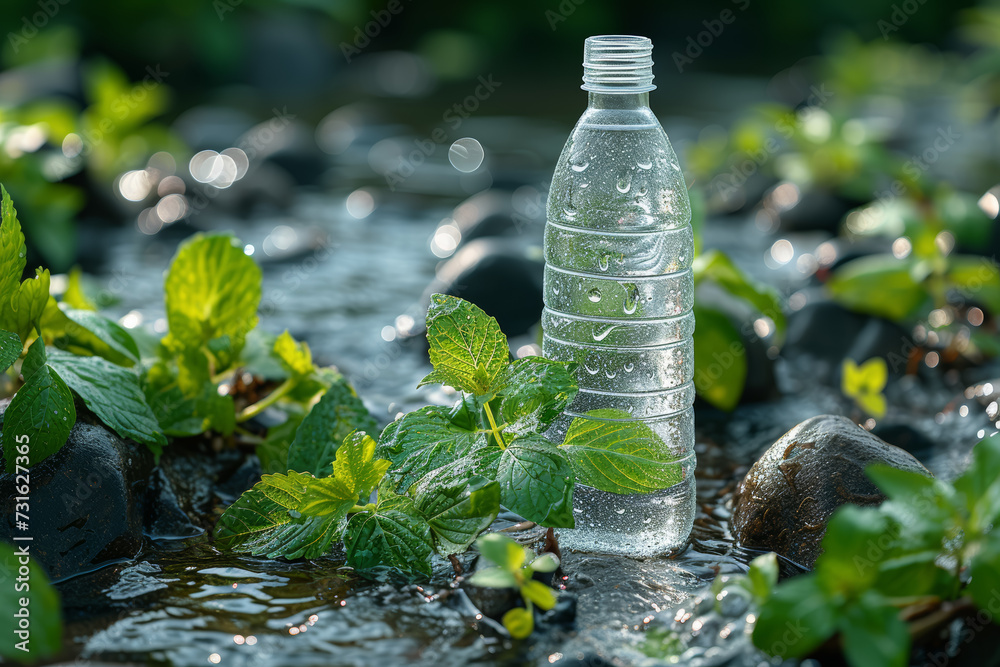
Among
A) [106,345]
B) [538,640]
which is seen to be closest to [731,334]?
[538,640]

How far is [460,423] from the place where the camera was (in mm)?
2277

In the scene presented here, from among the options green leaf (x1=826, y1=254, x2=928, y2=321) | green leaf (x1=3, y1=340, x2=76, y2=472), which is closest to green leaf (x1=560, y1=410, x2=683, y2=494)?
green leaf (x1=3, y1=340, x2=76, y2=472)

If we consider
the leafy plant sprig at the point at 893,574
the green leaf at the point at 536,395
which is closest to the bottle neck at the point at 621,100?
the green leaf at the point at 536,395

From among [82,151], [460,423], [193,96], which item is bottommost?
[460,423]

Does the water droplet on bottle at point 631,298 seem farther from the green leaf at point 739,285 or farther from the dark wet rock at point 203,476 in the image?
the dark wet rock at point 203,476

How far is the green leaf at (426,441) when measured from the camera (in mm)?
2203

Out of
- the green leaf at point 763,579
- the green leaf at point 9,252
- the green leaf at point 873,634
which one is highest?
the green leaf at point 9,252

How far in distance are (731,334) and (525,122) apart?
21.5 feet

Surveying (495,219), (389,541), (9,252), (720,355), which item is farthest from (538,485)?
(495,219)

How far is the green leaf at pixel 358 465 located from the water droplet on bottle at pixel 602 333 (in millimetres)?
604

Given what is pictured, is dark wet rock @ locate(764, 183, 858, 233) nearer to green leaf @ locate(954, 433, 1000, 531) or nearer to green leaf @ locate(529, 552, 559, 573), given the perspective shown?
green leaf @ locate(954, 433, 1000, 531)

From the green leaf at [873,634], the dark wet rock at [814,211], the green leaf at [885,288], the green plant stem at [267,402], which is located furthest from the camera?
the dark wet rock at [814,211]

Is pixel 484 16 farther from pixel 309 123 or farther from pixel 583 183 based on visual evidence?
pixel 583 183

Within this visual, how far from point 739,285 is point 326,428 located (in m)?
1.50
